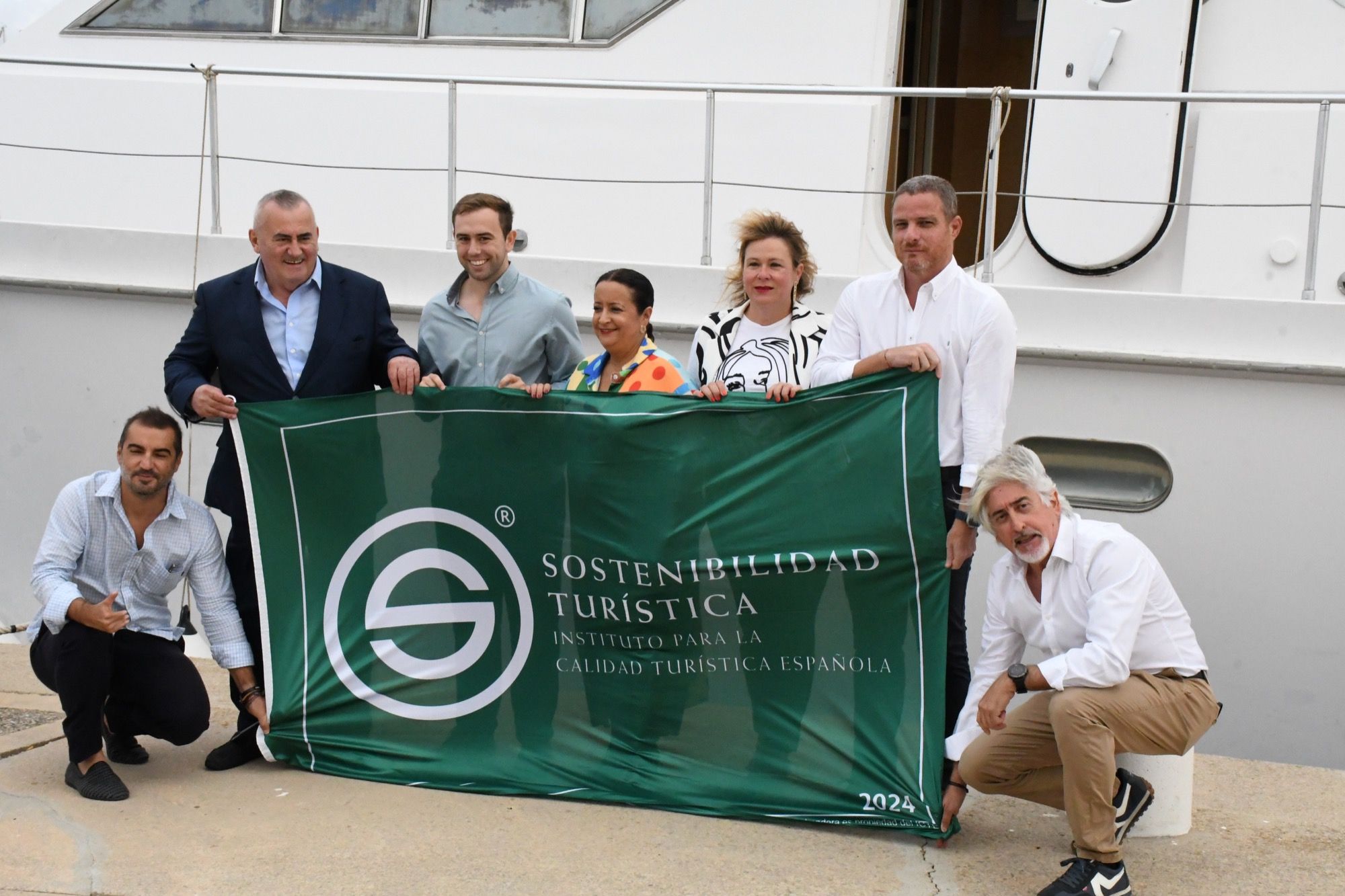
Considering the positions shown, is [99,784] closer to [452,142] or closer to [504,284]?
[504,284]

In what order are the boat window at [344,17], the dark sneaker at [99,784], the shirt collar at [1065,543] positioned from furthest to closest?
the boat window at [344,17]
the dark sneaker at [99,784]
the shirt collar at [1065,543]

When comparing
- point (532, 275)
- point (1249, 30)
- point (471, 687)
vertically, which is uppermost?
point (1249, 30)

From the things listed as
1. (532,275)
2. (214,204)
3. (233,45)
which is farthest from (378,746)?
(233,45)

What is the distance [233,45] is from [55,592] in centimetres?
379

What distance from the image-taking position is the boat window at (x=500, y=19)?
20.1 feet

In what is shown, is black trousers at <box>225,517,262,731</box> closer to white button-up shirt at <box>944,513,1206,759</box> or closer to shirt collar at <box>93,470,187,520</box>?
shirt collar at <box>93,470,187,520</box>

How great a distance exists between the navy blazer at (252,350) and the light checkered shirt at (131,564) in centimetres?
21

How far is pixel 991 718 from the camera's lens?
3.18 meters

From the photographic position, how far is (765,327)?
3.87 meters

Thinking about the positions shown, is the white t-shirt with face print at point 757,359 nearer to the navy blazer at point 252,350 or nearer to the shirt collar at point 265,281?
the navy blazer at point 252,350

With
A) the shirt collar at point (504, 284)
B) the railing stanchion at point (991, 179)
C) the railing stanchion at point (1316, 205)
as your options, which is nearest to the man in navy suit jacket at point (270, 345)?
the shirt collar at point (504, 284)

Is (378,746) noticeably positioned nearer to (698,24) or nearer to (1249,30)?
(698,24)

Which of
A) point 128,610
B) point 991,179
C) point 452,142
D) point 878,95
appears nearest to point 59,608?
point 128,610

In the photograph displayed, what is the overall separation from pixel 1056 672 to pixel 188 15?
545cm
